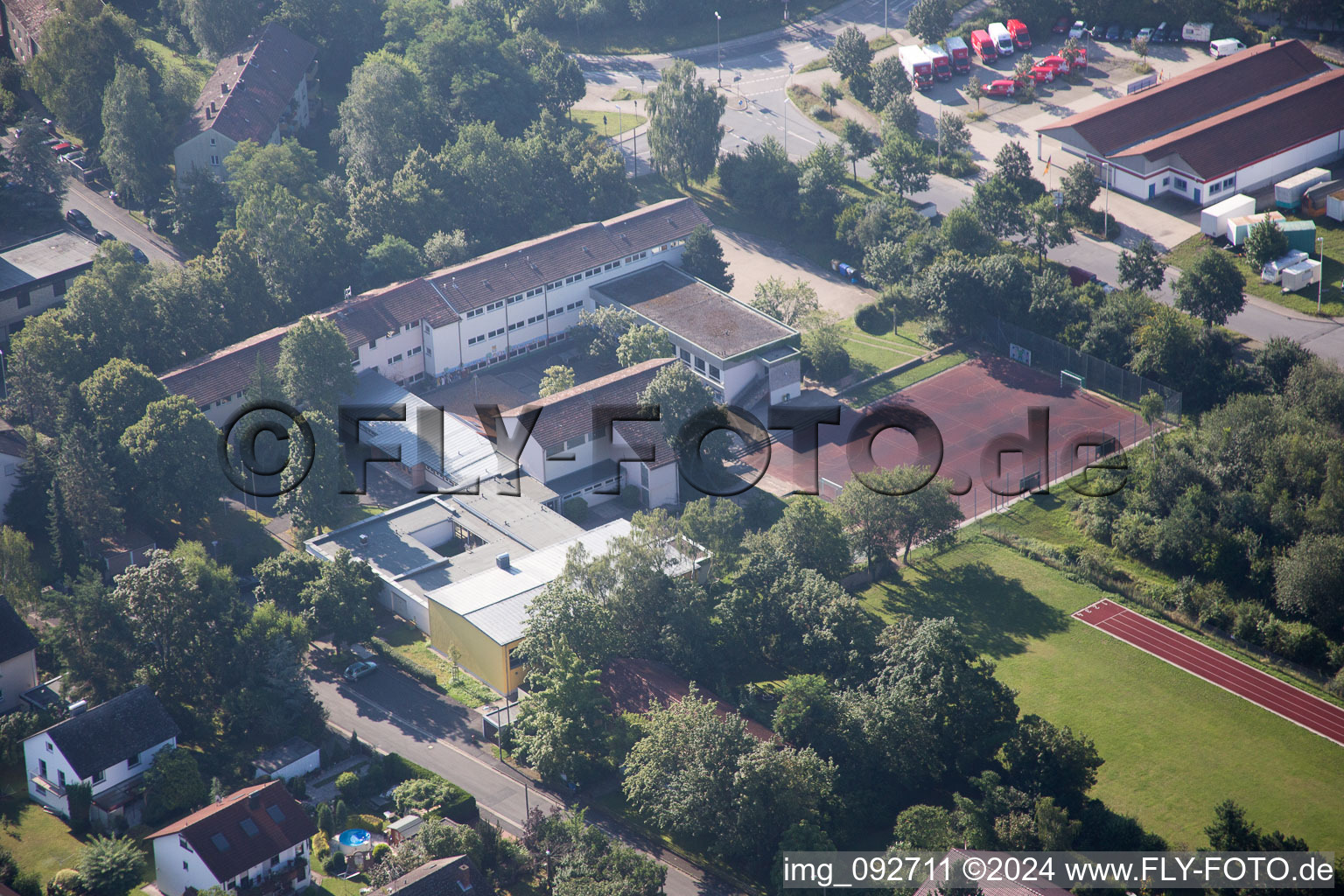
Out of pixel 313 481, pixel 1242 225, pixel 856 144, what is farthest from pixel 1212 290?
pixel 313 481

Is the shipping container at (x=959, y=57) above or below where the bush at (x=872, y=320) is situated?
above

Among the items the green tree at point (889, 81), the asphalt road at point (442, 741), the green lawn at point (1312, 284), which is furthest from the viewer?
the green tree at point (889, 81)

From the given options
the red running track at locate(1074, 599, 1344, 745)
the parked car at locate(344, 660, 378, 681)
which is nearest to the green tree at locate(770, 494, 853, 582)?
A: the red running track at locate(1074, 599, 1344, 745)

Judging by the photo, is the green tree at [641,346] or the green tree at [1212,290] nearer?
the green tree at [1212,290]

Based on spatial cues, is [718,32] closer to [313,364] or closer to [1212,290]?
[1212,290]

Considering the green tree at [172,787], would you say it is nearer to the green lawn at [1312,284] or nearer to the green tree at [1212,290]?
the green tree at [1212,290]

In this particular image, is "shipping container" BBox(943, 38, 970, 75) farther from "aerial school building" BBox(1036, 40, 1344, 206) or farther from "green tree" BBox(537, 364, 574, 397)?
"green tree" BBox(537, 364, 574, 397)

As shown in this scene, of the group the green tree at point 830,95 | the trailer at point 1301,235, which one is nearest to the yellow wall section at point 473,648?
the trailer at point 1301,235
